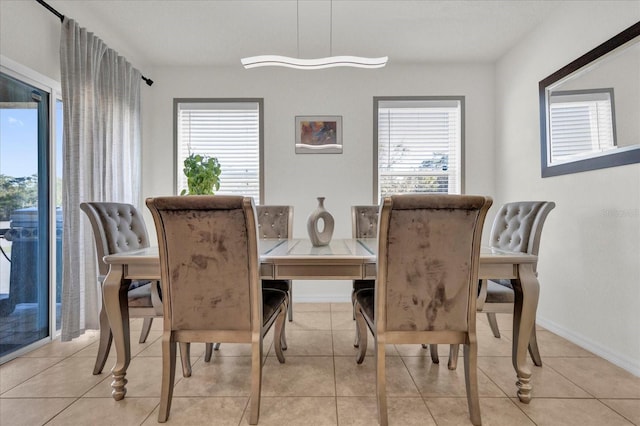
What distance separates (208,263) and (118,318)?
2.29 feet

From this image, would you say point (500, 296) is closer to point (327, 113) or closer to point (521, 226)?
point (521, 226)

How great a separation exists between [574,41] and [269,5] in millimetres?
2419

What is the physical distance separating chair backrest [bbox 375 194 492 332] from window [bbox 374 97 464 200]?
7.96 ft

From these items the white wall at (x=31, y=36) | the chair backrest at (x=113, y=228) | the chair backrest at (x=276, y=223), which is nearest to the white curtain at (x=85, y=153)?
the white wall at (x=31, y=36)

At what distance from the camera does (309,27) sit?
121 inches

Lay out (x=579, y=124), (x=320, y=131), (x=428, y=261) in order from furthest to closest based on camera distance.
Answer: (x=320, y=131) < (x=579, y=124) < (x=428, y=261)

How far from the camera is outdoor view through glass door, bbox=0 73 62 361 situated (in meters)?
2.25

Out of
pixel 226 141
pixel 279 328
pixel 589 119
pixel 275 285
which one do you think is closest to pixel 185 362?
pixel 279 328

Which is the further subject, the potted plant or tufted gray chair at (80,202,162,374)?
the potted plant

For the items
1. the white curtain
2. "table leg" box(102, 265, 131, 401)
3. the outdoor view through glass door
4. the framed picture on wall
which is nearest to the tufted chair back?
the framed picture on wall

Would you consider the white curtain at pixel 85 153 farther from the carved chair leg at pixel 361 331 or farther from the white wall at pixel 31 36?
the carved chair leg at pixel 361 331

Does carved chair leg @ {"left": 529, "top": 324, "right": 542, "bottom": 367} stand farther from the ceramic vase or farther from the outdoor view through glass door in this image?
the outdoor view through glass door

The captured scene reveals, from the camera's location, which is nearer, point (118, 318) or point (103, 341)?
point (118, 318)

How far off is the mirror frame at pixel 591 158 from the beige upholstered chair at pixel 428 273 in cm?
146
